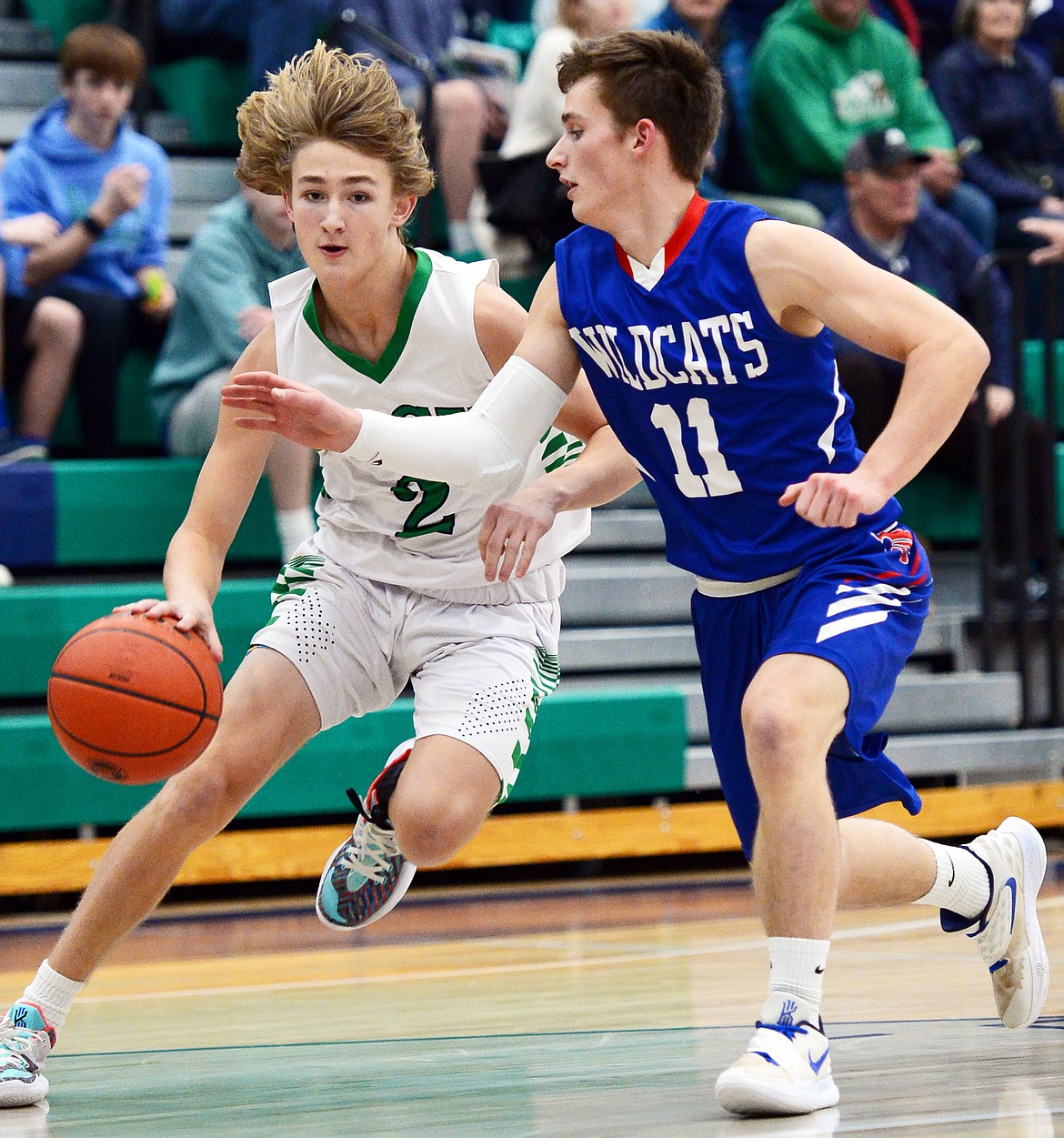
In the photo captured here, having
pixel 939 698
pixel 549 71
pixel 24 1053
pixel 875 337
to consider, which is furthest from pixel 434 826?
pixel 549 71

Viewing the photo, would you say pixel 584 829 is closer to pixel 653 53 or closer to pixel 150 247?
pixel 150 247

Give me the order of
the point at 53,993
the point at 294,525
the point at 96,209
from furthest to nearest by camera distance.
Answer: the point at 96,209 < the point at 294,525 < the point at 53,993

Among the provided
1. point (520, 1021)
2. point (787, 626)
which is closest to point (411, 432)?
point (787, 626)

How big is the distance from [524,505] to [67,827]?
3457mm

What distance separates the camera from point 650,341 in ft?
10.4

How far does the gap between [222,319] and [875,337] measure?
3.82m

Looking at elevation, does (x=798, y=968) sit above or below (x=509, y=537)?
below

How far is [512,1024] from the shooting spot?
376cm

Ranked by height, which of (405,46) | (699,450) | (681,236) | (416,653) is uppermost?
(405,46)

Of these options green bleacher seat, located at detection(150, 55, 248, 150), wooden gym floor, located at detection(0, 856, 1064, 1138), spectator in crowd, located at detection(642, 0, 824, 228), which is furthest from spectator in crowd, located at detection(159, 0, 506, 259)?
wooden gym floor, located at detection(0, 856, 1064, 1138)

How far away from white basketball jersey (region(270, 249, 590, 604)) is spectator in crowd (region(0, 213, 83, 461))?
9.57 feet

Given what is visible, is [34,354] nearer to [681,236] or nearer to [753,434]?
[681,236]

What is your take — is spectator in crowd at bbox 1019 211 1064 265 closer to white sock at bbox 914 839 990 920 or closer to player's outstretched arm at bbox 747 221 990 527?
white sock at bbox 914 839 990 920

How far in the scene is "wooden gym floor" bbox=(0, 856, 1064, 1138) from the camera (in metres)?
2.74
